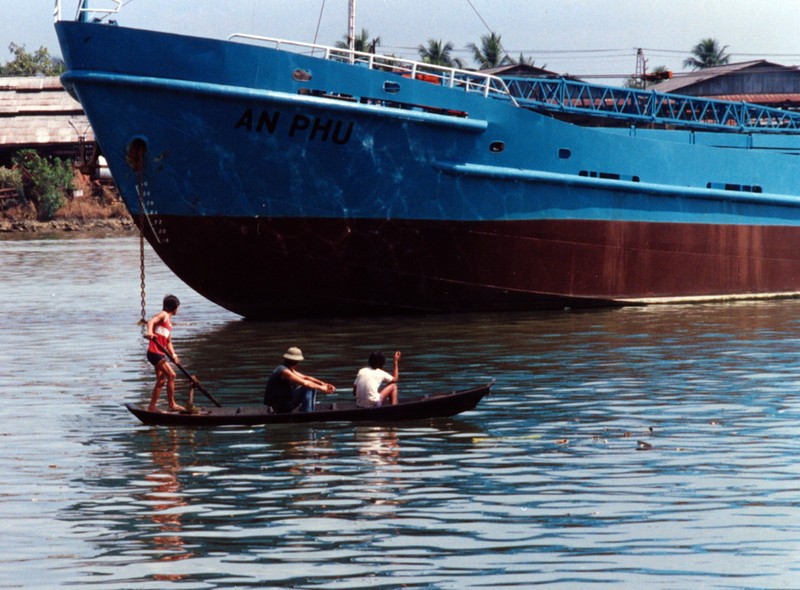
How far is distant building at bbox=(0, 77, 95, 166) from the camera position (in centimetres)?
7581

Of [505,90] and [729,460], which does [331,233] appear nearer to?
[505,90]

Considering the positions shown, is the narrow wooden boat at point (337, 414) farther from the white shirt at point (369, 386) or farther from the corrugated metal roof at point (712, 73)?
the corrugated metal roof at point (712, 73)

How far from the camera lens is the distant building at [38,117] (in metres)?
75.8

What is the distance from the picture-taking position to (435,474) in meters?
12.8

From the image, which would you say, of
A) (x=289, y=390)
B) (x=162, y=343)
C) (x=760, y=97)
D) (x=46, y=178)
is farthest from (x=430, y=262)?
(x=46, y=178)

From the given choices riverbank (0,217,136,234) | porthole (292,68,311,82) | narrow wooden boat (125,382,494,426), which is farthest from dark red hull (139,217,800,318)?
riverbank (0,217,136,234)

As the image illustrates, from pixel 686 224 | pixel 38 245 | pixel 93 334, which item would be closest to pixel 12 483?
pixel 93 334

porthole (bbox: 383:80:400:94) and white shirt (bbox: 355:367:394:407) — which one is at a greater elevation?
porthole (bbox: 383:80:400:94)

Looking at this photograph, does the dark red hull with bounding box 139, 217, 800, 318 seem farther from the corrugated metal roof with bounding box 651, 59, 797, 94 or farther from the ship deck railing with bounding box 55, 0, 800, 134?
the corrugated metal roof with bounding box 651, 59, 797, 94

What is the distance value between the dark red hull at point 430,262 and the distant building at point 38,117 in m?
51.8

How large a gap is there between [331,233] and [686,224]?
8285 mm

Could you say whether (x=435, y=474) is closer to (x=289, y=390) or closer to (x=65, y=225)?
(x=289, y=390)

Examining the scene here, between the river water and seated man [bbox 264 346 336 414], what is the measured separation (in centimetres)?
38

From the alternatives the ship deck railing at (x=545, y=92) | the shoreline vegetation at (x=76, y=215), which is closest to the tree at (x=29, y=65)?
the shoreline vegetation at (x=76, y=215)
